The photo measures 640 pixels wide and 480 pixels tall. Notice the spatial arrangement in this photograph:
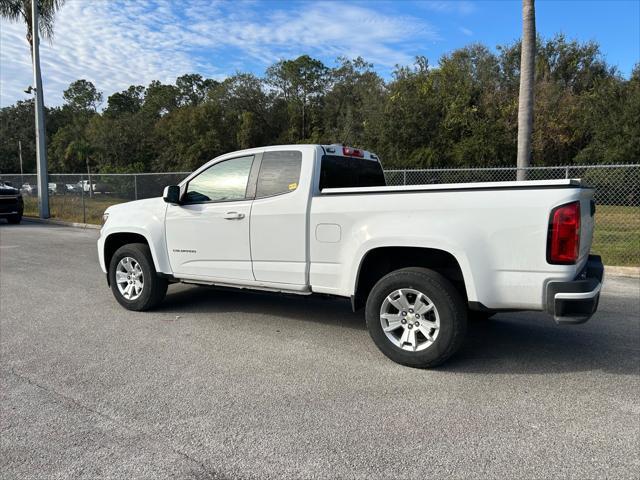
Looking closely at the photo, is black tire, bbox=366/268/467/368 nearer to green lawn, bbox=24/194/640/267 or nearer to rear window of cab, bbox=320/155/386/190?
rear window of cab, bbox=320/155/386/190

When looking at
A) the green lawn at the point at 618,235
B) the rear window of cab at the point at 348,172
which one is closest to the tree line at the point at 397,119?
the green lawn at the point at 618,235

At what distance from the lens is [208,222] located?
5.46 metres

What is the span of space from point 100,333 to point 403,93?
1273 inches

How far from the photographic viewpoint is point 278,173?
5109mm

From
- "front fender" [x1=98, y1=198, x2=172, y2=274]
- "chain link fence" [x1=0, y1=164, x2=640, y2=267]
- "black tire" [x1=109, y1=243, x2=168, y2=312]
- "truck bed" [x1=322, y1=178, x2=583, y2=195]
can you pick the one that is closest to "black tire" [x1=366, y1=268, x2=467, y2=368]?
"truck bed" [x1=322, y1=178, x2=583, y2=195]

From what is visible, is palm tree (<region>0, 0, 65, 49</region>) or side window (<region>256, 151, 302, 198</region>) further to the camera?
palm tree (<region>0, 0, 65, 49</region>)

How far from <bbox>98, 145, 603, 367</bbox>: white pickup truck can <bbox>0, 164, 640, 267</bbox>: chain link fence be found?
644 cm

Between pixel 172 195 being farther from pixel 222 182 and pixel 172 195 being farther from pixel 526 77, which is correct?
pixel 526 77

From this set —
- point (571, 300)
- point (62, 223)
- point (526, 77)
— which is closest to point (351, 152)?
point (571, 300)

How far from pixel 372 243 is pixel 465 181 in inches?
567

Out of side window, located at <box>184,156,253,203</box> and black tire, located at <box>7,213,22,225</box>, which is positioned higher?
side window, located at <box>184,156,253,203</box>

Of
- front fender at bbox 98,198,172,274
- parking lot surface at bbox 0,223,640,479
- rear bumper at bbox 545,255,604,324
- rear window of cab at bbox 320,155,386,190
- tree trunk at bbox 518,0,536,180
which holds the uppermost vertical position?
tree trunk at bbox 518,0,536,180

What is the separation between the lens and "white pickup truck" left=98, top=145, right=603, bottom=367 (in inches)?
147

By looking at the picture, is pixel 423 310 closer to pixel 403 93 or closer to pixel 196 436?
pixel 196 436
